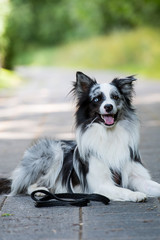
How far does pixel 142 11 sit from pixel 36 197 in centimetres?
3854

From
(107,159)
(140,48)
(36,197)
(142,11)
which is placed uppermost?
(142,11)

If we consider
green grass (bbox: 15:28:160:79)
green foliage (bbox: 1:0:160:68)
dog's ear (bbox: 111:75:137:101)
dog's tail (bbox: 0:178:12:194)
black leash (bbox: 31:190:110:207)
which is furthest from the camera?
green foliage (bbox: 1:0:160:68)

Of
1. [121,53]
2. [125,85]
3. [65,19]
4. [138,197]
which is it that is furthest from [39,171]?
[65,19]

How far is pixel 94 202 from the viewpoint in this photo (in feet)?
19.2

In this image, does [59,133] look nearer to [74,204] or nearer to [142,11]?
[74,204]

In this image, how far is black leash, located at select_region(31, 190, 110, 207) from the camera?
18.7 feet

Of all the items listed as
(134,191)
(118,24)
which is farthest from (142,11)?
(134,191)

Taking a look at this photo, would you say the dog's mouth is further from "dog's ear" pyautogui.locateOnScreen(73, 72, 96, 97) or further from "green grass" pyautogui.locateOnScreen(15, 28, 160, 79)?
"green grass" pyautogui.locateOnScreen(15, 28, 160, 79)

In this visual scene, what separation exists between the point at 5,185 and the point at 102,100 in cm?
169

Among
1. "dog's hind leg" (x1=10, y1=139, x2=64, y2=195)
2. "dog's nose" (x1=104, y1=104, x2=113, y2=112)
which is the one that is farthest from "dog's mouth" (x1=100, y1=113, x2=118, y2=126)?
"dog's hind leg" (x1=10, y1=139, x2=64, y2=195)

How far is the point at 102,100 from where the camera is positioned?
5.98 metres

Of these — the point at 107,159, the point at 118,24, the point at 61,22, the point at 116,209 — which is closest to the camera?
the point at 116,209

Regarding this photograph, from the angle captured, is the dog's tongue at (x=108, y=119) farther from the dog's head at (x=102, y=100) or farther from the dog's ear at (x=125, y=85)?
the dog's ear at (x=125, y=85)

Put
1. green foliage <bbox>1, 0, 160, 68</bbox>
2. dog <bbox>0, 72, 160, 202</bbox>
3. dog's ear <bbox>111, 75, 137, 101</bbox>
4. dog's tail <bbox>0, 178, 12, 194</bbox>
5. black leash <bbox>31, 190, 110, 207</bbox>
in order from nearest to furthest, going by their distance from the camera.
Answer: black leash <bbox>31, 190, 110, 207</bbox>
dog <bbox>0, 72, 160, 202</bbox>
dog's ear <bbox>111, 75, 137, 101</bbox>
dog's tail <bbox>0, 178, 12, 194</bbox>
green foliage <bbox>1, 0, 160, 68</bbox>
